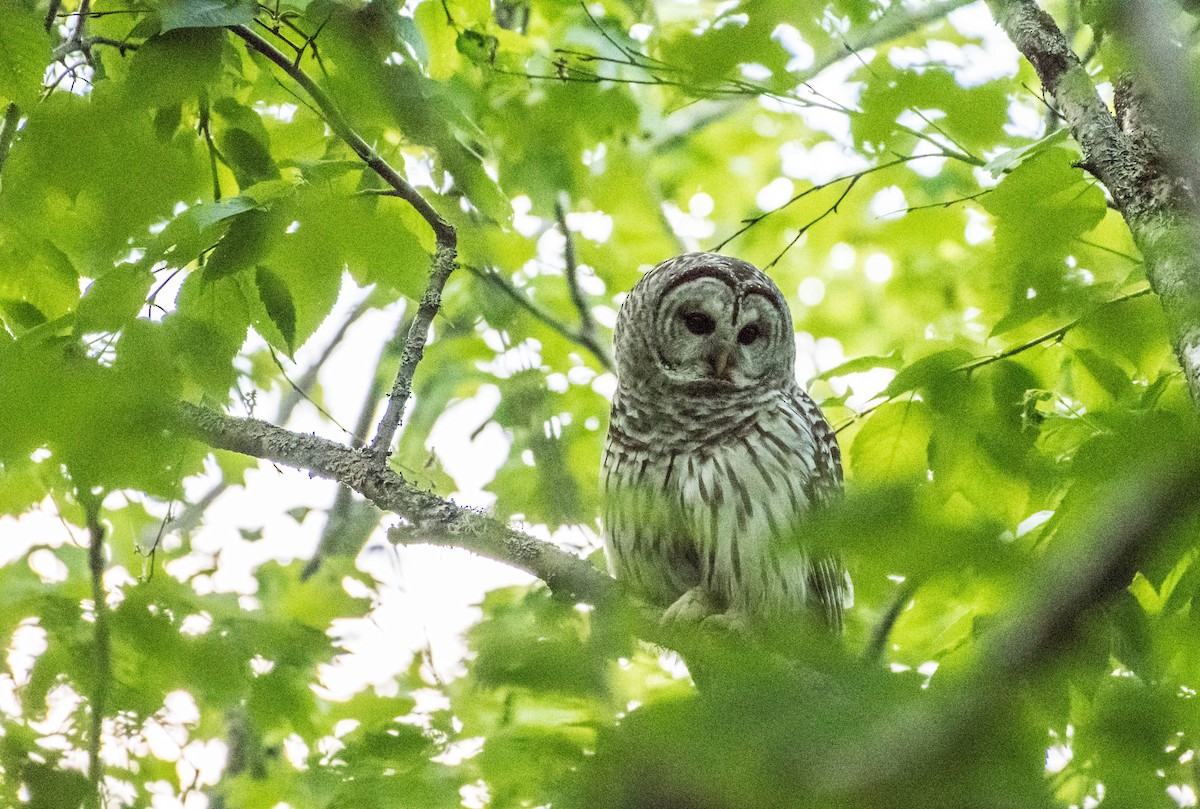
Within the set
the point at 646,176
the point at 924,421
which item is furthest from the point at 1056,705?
the point at 646,176

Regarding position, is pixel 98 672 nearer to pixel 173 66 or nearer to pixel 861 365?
pixel 173 66

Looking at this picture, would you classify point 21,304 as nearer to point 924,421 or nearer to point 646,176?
point 924,421

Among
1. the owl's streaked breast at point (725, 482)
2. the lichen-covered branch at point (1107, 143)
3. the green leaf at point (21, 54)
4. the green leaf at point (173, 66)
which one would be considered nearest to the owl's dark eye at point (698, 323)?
the owl's streaked breast at point (725, 482)

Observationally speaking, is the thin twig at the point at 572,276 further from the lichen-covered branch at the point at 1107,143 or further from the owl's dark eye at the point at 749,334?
the lichen-covered branch at the point at 1107,143

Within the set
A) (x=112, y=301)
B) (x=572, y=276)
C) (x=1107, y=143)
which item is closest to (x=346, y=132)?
(x=112, y=301)

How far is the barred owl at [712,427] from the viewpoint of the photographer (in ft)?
12.7

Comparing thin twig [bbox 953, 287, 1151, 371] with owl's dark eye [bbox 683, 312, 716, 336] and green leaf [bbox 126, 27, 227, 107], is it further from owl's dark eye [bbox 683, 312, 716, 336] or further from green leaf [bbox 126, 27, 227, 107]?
green leaf [bbox 126, 27, 227, 107]

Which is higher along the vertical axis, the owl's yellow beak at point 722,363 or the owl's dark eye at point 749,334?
the owl's dark eye at point 749,334

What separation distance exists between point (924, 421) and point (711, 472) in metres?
1.02

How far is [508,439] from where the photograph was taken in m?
4.24

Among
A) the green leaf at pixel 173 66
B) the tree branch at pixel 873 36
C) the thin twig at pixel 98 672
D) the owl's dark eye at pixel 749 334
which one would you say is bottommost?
the thin twig at pixel 98 672

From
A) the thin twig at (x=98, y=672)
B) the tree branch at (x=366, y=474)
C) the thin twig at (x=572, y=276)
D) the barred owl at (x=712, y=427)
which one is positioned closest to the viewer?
the thin twig at (x=98, y=672)

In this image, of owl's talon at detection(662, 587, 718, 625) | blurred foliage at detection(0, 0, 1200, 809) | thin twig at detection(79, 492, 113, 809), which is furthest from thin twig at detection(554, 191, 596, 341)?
thin twig at detection(79, 492, 113, 809)

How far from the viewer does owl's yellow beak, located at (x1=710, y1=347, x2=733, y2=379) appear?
4.42 metres
